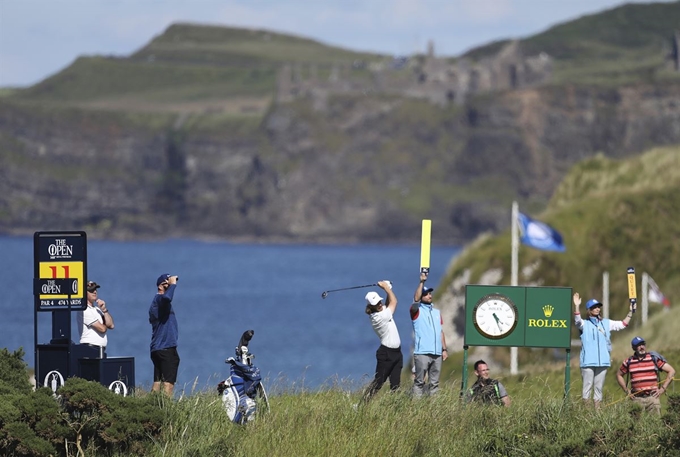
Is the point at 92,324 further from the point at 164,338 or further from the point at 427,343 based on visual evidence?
the point at 427,343

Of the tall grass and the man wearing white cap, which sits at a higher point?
the man wearing white cap

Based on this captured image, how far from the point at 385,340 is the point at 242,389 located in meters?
2.62

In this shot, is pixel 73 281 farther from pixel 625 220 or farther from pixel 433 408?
pixel 625 220

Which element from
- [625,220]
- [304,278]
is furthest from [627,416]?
[304,278]

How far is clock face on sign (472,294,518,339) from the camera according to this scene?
1983cm

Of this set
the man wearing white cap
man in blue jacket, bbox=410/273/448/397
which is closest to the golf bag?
the man wearing white cap

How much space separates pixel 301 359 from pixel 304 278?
4345 inches

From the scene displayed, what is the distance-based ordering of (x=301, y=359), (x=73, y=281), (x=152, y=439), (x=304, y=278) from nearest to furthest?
(x=152, y=439), (x=73, y=281), (x=301, y=359), (x=304, y=278)

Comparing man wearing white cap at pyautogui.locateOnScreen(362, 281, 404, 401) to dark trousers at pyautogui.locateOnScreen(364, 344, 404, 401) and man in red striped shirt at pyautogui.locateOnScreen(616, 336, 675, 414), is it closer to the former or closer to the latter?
dark trousers at pyautogui.locateOnScreen(364, 344, 404, 401)

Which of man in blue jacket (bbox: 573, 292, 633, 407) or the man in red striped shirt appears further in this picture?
man in blue jacket (bbox: 573, 292, 633, 407)

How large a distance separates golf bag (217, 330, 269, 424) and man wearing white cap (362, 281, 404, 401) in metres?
2.08

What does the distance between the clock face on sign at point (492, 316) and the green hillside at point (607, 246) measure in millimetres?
25966

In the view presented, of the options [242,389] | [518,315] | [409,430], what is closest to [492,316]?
[518,315]

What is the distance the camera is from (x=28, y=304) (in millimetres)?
129375
